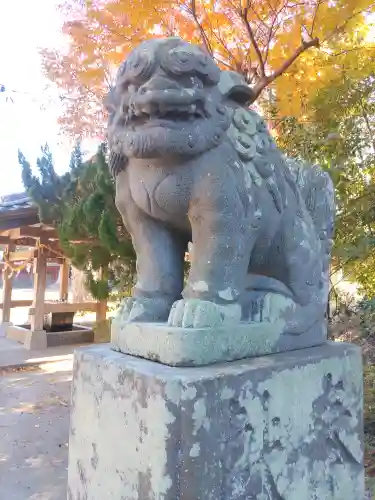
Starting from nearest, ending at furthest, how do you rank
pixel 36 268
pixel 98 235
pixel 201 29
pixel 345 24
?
1. pixel 98 235
2. pixel 345 24
3. pixel 201 29
4. pixel 36 268

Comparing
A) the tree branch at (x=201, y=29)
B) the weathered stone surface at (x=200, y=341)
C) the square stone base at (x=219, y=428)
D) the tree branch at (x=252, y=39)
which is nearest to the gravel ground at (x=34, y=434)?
the square stone base at (x=219, y=428)

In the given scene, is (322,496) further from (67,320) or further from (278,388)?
(67,320)

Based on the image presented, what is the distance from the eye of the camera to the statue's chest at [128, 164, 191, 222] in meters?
1.09

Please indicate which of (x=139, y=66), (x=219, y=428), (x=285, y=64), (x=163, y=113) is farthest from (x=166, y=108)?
(x=285, y=64)

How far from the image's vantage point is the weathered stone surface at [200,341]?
1004mm

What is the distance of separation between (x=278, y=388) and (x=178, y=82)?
80 cm

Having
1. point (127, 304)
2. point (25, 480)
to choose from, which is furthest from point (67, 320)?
point (127, 304)

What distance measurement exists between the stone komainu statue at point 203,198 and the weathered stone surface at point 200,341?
30 mm

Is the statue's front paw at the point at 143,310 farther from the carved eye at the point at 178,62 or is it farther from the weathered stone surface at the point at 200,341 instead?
the carved eye at the point at 178,62

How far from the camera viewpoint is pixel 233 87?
1174 mm

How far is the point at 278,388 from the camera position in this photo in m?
1.10

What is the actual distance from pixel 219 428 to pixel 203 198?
543 millimetres

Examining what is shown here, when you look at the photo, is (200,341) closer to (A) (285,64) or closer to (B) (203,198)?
(B) (203,198)

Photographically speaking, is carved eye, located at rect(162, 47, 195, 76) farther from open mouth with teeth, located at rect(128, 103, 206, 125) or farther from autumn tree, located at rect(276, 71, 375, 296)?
autumn tree, located at rect(276, 71, 375, 296)
